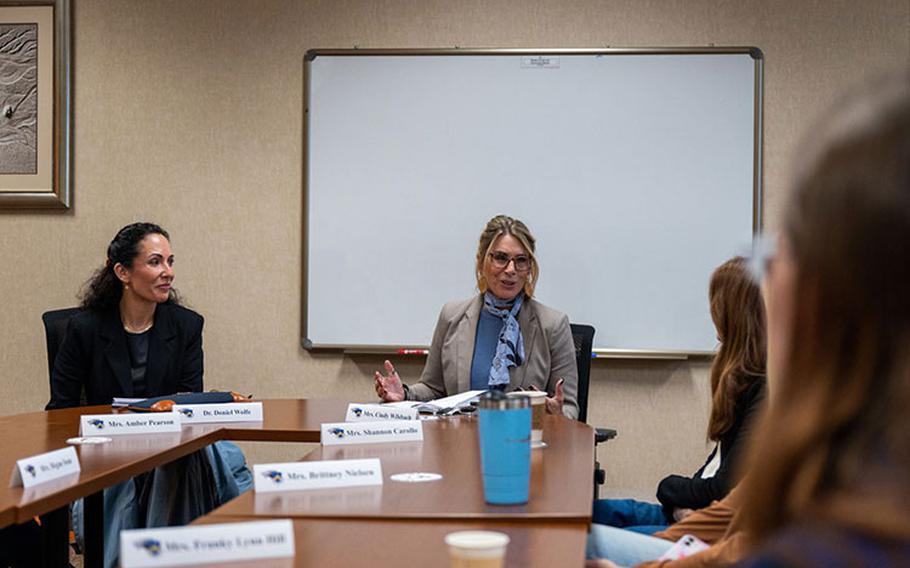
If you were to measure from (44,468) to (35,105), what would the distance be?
134 inches

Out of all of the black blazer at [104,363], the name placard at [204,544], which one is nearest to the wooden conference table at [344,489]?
the name placard at [204,544]

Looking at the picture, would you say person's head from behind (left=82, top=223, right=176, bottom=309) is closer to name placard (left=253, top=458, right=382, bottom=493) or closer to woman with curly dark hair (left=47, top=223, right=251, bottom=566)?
woman with curly dark hair (left=47, top=223, right=251, bottom=566)

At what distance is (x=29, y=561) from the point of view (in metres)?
2.77

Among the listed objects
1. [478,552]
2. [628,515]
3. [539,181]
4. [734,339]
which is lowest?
[628,515]

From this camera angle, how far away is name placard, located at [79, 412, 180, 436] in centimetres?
254

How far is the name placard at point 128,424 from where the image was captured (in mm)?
2535

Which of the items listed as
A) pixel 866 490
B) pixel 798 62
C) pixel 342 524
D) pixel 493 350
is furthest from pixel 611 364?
pixel 866 490

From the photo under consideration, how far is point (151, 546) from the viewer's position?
3.84ft

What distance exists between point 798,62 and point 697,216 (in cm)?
85

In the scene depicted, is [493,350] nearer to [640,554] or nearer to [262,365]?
[262,365]

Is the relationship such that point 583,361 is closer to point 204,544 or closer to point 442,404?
point 442,404

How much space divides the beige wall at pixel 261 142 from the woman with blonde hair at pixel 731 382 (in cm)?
221

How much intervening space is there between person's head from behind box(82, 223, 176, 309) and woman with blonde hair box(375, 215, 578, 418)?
102cm

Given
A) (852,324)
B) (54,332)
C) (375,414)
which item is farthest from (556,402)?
(852,324)
